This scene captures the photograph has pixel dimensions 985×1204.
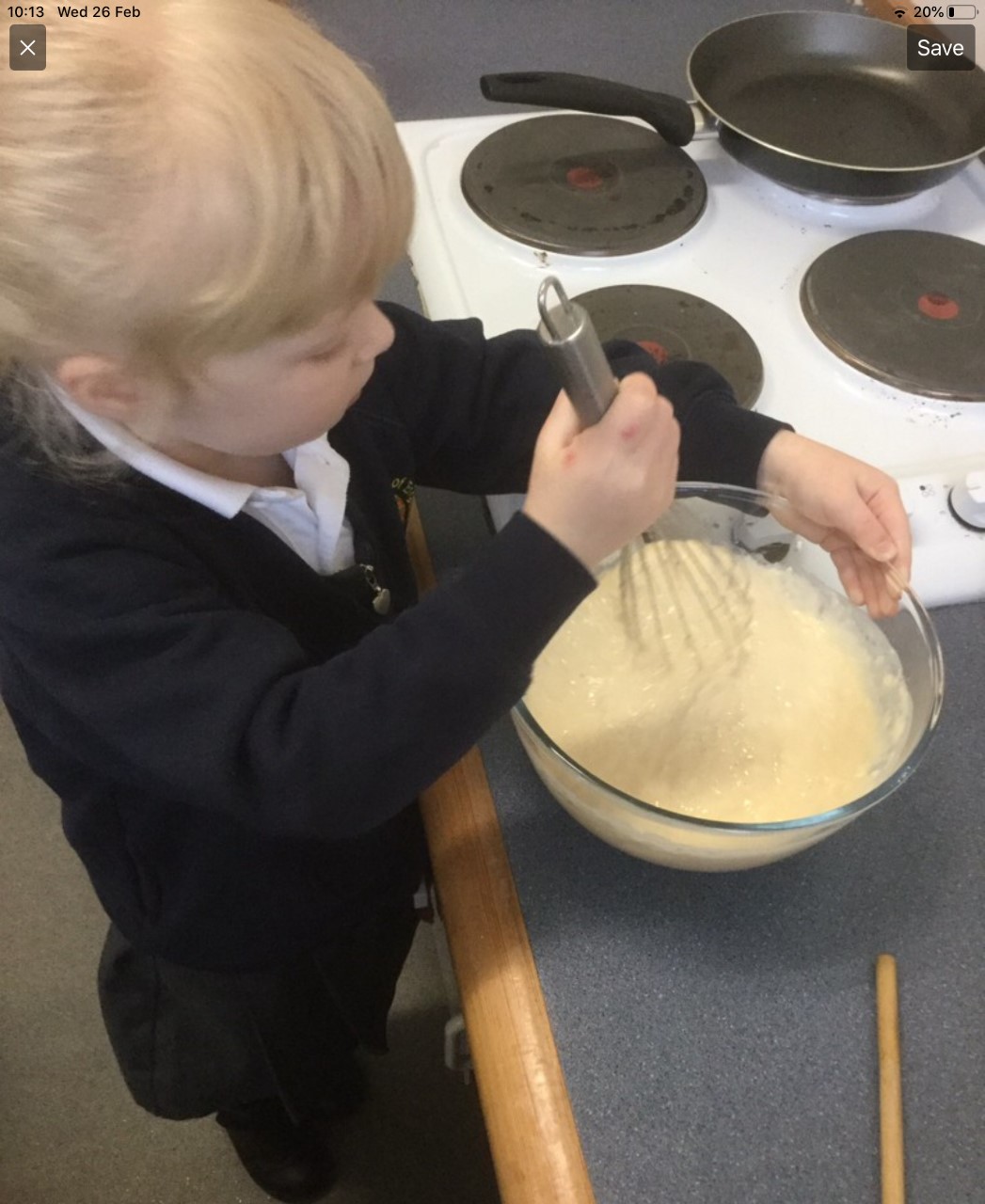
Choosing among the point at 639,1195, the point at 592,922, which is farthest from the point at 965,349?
the point at 639,1195

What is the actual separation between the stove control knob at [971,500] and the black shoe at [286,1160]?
882mm

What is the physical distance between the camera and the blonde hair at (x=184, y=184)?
1.26 ft

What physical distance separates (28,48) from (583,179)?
593mm

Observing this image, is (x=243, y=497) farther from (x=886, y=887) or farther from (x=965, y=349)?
(x=965, y=349)

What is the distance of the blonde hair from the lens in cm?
38

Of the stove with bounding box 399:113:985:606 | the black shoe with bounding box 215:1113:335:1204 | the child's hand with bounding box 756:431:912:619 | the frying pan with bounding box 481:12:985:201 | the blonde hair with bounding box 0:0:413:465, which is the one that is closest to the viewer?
the blonde hair with bounding box 0:0:413:465

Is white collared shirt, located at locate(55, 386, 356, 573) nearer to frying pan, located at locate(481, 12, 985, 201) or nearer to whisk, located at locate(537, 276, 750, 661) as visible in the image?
whisk, located at locate(537, 276, 750, 661)

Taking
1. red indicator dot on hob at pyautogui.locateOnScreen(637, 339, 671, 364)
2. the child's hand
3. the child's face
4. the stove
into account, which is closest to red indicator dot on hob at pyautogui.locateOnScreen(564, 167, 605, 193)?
the stove

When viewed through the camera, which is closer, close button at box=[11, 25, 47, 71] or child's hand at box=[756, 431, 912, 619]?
close button at box=[11, 25, 47, 71]

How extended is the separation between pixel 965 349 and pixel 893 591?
0.29 metres

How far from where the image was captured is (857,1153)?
1.57ft

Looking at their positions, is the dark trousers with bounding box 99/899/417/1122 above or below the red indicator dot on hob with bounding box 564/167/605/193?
below

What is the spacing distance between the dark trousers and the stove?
1.21 feet

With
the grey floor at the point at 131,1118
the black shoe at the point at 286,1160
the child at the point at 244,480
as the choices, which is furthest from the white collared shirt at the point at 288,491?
the grey floor at the point at 131,1118
